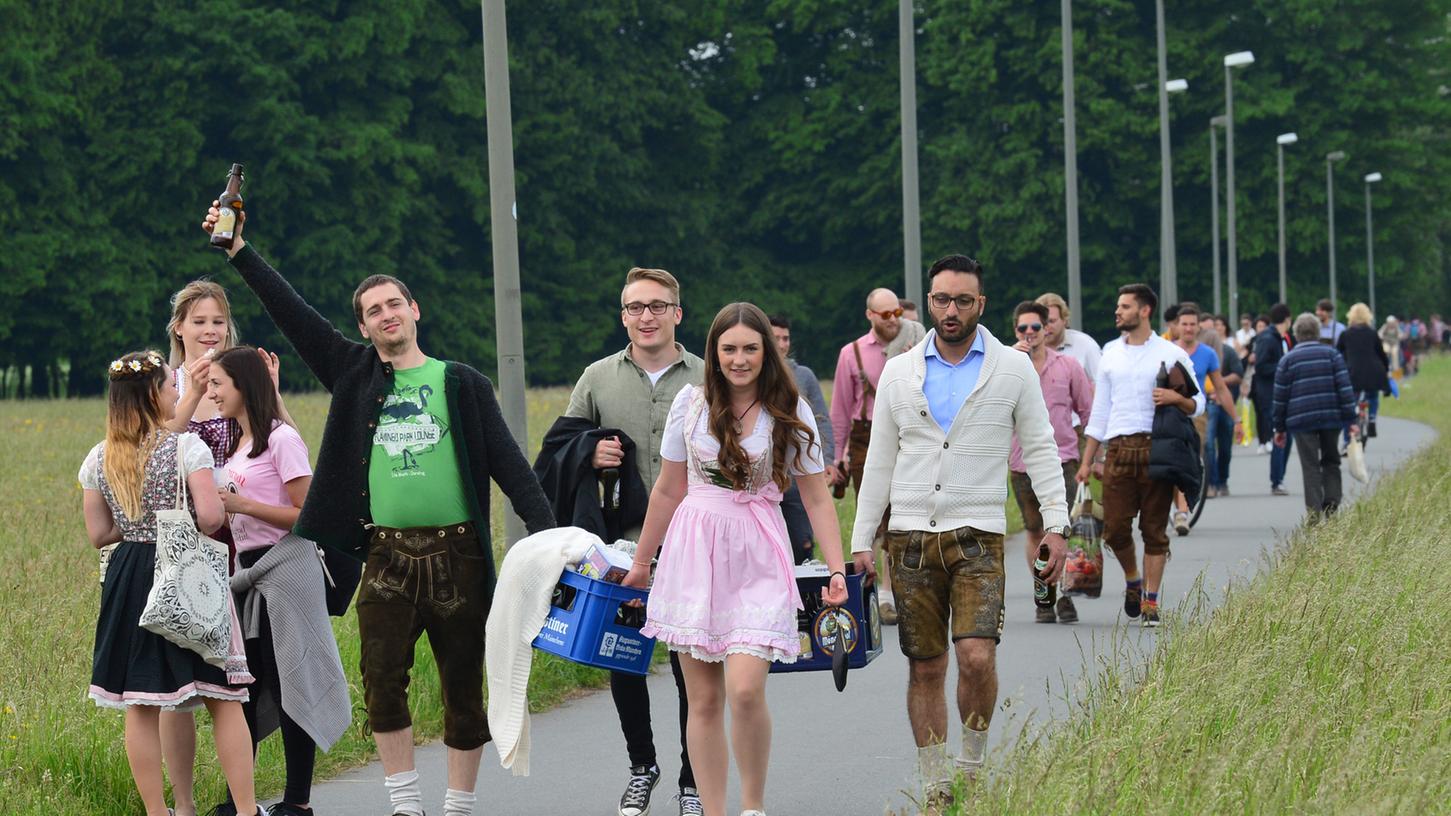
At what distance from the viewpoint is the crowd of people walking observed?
6668 mm

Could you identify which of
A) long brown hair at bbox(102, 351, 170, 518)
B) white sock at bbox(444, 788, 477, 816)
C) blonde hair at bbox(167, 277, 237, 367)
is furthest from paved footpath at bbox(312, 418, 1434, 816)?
blonde hair at bbox(167, 277, 237, 367)

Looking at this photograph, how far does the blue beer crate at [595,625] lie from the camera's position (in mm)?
6770

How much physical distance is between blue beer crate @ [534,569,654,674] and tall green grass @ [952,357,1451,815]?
4.10 ft

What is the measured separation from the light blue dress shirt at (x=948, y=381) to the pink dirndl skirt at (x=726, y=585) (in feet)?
2.65

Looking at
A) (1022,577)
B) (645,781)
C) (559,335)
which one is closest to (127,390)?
(645,781)

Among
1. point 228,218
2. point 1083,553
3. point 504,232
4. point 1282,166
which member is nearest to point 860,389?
point 1083,553

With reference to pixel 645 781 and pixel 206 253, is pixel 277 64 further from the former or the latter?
pixel 645 781

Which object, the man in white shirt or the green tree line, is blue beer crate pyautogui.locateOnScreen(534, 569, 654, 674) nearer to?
the man in white shirt

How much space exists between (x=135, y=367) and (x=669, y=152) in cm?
5313

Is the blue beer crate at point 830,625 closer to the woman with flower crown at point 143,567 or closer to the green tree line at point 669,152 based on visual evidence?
the woman with flower crown at point 143,567

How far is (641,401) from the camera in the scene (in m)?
7.71

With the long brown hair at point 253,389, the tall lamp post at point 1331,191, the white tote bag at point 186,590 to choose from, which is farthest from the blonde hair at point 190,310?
the tall lamp post at point 1331,191

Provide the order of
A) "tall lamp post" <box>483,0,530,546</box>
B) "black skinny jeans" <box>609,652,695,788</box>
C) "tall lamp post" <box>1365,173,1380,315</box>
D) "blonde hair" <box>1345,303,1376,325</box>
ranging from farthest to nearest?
1. "tall lamp post" <box>1365,173,1380,315</box>
2. "blonde hair" <box>1345,303,1376,325</box>
3. "tall lamp post" <box>483,0,530,546</box>
4. "black skinny jeans" <box>609,652,695,788</box>

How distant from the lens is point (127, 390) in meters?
6.73
